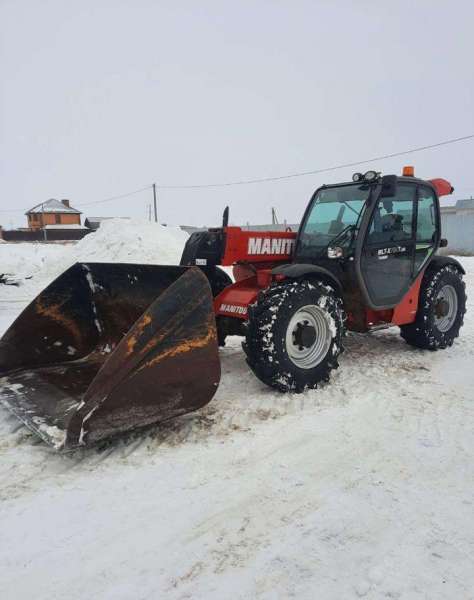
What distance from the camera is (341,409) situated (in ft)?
12.4

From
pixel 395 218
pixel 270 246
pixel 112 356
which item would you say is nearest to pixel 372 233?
pixel 395 218

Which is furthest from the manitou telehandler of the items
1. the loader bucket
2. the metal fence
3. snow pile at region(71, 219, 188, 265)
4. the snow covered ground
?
the metal fence

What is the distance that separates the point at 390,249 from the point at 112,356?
126 inches

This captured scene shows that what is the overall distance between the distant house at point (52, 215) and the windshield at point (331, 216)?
167 ft

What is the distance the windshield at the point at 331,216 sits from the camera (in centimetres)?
480

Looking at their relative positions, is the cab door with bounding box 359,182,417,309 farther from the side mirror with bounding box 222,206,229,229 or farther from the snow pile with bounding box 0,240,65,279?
the snow pile with bounding box 0,240,65,279

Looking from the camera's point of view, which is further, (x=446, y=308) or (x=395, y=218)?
(x=446, y=308)

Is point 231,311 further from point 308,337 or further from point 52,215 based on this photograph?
point 52,215

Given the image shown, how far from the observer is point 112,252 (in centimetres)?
1438

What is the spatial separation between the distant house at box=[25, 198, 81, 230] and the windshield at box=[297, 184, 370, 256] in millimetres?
50825

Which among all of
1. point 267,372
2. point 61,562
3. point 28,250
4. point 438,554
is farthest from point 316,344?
point 28,250

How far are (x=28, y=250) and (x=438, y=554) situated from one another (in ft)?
62.5

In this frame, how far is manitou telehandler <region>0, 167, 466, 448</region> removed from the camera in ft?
10.1

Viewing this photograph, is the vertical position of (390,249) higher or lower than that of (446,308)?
higher
